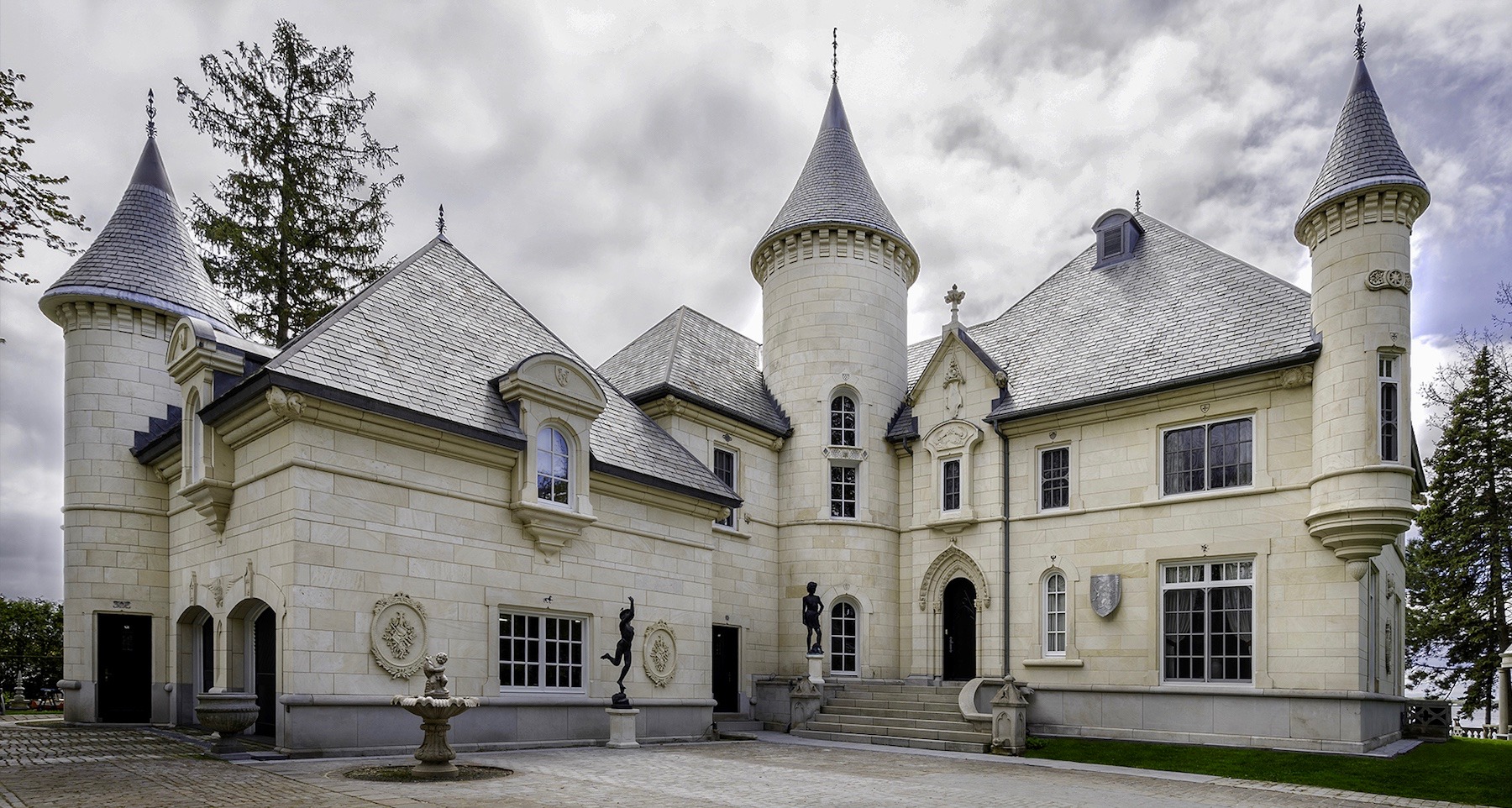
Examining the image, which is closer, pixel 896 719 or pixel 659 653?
pixel 659 653

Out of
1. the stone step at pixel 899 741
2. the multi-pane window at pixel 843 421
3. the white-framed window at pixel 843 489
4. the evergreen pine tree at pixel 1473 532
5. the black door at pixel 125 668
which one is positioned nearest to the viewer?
the stone step at pixel 899 741

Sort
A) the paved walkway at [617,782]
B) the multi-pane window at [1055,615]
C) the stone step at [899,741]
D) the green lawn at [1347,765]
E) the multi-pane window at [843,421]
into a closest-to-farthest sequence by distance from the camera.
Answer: the paved walkway at [617,782] < the green lawn at [1347,765] < the stone step at [899,741] < the multi-pane window at [1055,615] < the multi-pane window at [843,421]

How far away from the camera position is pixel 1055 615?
808 inches

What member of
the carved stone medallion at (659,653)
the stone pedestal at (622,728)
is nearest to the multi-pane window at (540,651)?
the stone pedestal at (622,728)

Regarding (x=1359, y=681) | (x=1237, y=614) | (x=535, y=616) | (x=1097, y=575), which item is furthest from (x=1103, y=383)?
(x=535, y=616)

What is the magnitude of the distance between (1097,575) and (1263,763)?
516 cm

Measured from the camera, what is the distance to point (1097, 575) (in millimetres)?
19766

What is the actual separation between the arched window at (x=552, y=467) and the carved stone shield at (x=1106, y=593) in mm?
11402

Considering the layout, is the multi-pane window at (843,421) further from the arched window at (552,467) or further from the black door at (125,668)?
the black door at (125,668)

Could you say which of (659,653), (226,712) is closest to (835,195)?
(659,653)

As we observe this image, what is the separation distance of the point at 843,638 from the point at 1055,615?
5.22m

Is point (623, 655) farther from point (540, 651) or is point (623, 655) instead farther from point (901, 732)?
point (901, 732)

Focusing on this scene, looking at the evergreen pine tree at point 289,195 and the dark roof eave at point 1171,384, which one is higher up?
the evergreen pine tree at point 289,195

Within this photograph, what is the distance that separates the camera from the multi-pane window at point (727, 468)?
22.3 meters
